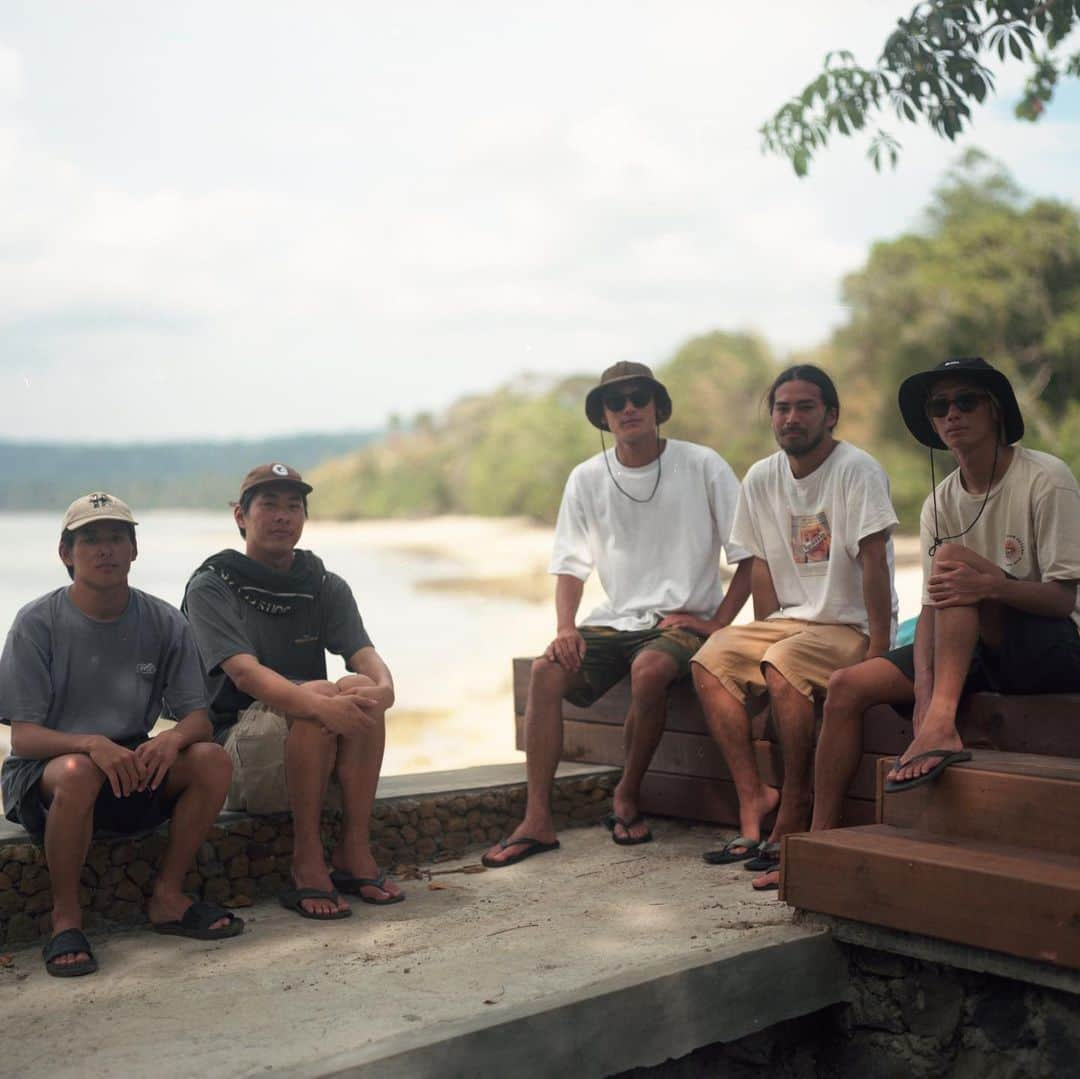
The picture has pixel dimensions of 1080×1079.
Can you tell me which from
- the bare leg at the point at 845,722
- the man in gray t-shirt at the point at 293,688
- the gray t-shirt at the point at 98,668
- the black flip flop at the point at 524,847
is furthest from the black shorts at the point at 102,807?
the bare leg at the point at 845,722

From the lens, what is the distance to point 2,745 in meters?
11.0

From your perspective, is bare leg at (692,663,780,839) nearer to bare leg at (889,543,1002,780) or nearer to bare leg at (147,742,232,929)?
bare leg at (889,543,1002,780)

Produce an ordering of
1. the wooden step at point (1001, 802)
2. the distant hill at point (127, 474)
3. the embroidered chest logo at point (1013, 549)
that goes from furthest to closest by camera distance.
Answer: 1. the distant hill at point (127, 474)
2. the embroidered chest logo at point (1013, 549)
3. the wooden step at point (1001, 802)

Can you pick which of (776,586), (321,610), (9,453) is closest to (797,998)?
(776,586)

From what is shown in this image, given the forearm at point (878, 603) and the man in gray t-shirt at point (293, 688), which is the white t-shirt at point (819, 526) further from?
the man in gray t-shirt at point (293, 688)

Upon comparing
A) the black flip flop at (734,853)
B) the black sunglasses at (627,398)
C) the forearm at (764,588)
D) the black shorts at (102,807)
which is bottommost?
the black flip flop at (734,853)

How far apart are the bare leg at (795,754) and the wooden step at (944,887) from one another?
501 mm

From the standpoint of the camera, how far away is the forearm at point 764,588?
4.22 meters

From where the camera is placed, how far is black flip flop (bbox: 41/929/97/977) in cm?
312

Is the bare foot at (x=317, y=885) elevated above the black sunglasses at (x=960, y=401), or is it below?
below

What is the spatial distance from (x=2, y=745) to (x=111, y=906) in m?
8.16

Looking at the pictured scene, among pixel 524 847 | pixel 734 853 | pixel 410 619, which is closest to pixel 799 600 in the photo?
pixel 734 853

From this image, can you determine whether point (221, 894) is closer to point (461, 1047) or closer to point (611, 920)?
point (611, 920)

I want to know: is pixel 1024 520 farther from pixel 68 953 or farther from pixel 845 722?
pixel 68 953
